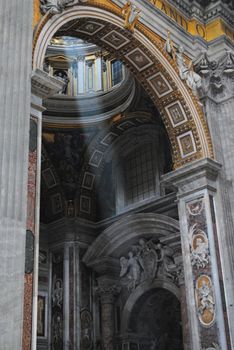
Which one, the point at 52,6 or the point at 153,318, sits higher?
the point at 52,6

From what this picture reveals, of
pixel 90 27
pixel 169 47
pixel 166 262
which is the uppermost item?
pixel 169 47

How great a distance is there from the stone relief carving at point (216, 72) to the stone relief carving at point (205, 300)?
3.68m

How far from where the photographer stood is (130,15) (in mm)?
10047

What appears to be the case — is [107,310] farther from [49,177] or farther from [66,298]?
[49,177]

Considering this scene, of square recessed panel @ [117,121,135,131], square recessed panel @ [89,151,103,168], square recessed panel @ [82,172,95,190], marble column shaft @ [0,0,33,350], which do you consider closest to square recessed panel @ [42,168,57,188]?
square recessed panel @ [82,172,95,190]

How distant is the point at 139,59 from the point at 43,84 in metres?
3.19

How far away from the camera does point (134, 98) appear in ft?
43.3

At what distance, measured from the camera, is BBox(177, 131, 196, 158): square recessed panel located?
35.4ft

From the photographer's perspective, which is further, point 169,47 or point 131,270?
point 131,270

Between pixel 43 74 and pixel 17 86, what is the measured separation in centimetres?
86

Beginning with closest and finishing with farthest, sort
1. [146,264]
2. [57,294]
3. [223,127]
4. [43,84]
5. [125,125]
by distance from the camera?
[43,84] → [223,127] → [146,264] → [57,294] → [125,125]

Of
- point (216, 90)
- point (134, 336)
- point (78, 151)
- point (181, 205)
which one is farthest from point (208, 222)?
point (78, 151)

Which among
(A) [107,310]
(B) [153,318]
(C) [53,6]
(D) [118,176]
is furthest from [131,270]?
(C) [53,6]

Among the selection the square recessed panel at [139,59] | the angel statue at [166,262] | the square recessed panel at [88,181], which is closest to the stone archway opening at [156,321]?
the angel statue at [166,262]
